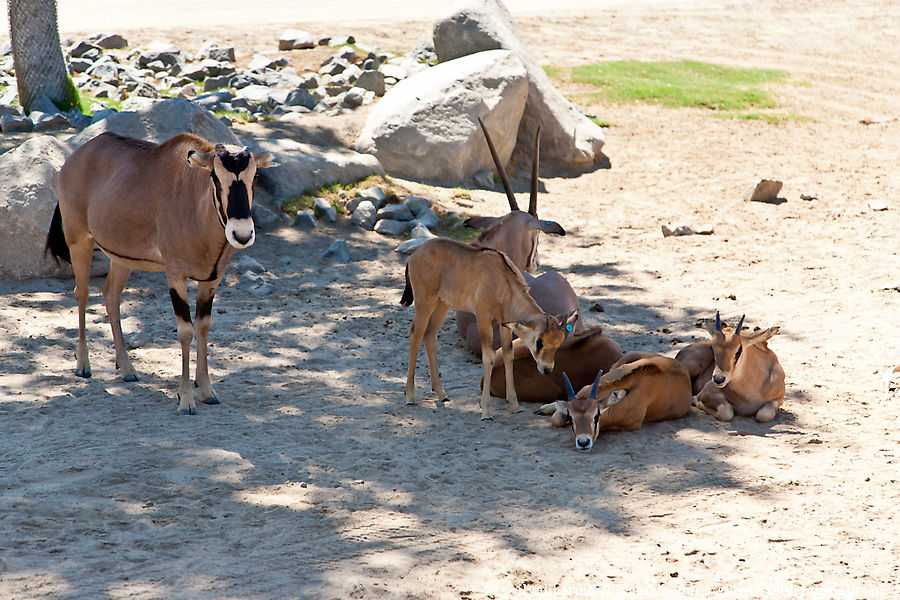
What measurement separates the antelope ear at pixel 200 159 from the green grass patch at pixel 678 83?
12917 mm

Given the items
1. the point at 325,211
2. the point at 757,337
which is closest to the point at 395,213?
the point at 325,211

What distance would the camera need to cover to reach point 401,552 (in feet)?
16.0

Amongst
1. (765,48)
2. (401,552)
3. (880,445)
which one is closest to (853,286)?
(880,445)

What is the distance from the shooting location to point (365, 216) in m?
12.1

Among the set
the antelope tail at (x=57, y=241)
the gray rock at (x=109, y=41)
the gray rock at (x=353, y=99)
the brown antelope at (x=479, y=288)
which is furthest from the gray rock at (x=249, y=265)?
the gray rock at (x=109, y=41)

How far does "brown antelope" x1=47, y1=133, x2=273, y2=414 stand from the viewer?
6.59 meters

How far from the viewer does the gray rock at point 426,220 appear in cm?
1218

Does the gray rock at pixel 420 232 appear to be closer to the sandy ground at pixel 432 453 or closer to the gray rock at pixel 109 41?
the sandy ground at pixel 432 453

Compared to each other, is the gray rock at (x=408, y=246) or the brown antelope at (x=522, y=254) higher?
the brown antelope at (x=522, y=254)

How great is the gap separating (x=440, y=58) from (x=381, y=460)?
1170 centimetres

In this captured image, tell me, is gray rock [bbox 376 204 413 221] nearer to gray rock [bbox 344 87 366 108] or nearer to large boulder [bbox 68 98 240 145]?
large boulder [bbox 68 98 240 145]

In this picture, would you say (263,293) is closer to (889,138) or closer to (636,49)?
(889,138)

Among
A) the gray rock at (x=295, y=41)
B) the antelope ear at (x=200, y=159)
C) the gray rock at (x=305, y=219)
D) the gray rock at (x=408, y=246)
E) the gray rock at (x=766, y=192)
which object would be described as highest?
the antelope ear at (x=200, y=159)

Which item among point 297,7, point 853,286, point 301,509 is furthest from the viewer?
point 297,7
